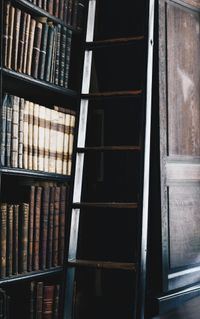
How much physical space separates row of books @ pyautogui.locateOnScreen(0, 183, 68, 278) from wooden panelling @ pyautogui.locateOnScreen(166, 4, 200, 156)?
85 cm

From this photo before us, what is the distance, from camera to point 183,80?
322 cm

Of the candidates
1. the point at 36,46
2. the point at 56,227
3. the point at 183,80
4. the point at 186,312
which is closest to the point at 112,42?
the point at 36,46

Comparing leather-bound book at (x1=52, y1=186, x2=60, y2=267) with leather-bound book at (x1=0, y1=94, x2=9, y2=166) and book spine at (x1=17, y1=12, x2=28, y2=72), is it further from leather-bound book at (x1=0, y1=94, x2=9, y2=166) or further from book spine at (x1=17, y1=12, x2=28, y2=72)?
book spine at (x1=17, y1=12, x2=28, y2=72)

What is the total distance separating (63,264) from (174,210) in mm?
→ 892

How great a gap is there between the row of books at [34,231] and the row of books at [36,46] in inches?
21.3

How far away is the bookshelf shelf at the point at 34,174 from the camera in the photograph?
2274 mm

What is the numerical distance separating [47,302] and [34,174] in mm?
614

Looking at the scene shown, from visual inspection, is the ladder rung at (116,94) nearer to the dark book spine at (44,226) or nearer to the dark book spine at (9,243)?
the dark book spine at (44,226)

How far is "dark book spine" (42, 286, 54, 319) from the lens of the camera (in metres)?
2.48

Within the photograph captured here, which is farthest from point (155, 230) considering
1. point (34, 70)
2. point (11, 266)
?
point (34, 70)

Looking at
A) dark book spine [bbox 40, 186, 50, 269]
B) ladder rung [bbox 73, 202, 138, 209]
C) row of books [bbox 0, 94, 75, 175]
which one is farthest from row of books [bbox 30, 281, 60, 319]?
row of books [bbox 0, 94, 75, 175]

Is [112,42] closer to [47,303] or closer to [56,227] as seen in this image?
[56,227]

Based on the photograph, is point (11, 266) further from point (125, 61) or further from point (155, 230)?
point (125, 61)

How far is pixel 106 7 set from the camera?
3088 millimetres
